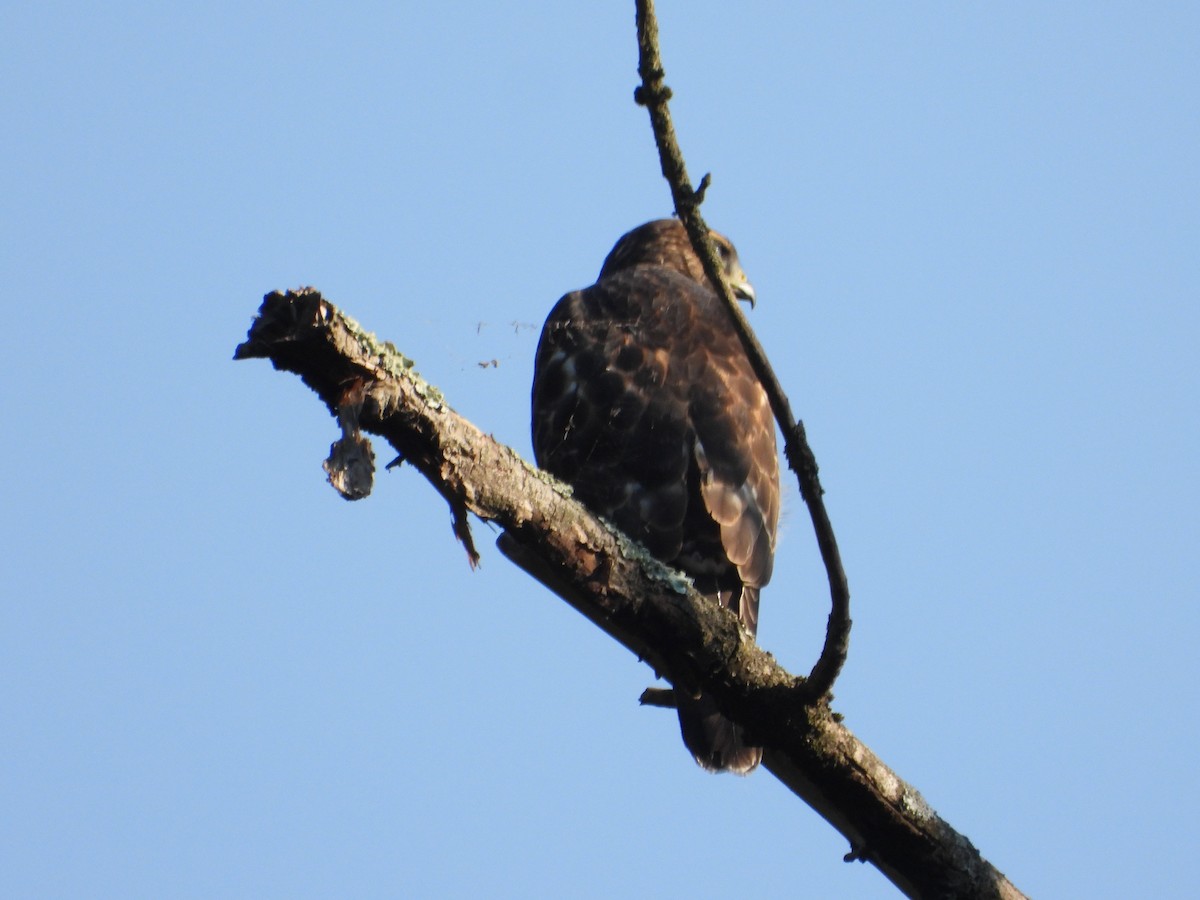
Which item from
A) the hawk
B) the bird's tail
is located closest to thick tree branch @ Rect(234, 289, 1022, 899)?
the bird's tail

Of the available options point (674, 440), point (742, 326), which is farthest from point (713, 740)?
point (742, 326)

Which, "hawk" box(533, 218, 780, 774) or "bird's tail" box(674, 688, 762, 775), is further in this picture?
"hawk" box(533, 218, 780, 774)

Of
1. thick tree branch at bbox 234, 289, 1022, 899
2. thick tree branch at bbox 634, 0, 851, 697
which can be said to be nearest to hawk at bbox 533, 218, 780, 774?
thick tree branch at bbox 234, 289, 1022, 899

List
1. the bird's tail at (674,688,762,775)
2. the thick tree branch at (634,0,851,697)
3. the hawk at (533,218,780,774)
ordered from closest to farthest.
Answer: the thick tree branch at (634,0,851,697) < the bird's tail at (674,688,762,775) < the hawk at (533,218,780,774)

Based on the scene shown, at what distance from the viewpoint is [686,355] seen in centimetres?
535

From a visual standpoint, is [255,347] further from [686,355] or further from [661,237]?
[661,237]

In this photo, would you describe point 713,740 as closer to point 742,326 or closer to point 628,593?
point 628,593

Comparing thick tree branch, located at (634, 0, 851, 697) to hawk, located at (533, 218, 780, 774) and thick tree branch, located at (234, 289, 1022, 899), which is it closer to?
thick tree branch, located at (234, 289, 1022, 899)

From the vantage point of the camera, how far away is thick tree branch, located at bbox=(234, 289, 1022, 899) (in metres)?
3.19

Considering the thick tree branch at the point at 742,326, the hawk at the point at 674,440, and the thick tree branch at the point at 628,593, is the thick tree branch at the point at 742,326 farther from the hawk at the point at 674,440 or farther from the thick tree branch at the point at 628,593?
the hawk at the point at 674,440

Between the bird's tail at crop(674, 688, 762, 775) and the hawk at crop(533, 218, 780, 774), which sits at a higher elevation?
the hawk at crop(533, 218, 780, 774)

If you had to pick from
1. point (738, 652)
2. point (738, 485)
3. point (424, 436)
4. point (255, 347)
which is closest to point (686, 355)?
point (738, 485)

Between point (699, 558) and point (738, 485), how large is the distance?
0.31m

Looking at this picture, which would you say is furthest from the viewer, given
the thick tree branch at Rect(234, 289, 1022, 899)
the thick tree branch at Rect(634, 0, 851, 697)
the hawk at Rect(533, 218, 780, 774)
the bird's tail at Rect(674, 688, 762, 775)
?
the hawk at Rect(533, 218, 780, 774)
